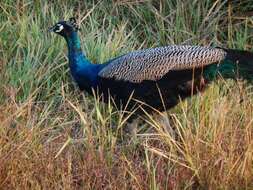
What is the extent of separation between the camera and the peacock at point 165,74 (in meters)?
4.83

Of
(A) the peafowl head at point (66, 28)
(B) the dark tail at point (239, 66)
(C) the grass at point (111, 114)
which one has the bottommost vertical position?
(C) the grass at point (111, 114)

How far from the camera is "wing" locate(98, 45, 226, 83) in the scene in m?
4.84

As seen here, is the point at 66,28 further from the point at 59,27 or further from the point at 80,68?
the point at 80,68

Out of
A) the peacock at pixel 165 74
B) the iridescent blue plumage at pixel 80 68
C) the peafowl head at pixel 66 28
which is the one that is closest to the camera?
the peacock at pixel 165 74

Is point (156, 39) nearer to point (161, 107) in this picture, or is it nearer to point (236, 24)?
point (236, 24)

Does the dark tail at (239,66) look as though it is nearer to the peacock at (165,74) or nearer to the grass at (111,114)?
the peacock at (165,74)

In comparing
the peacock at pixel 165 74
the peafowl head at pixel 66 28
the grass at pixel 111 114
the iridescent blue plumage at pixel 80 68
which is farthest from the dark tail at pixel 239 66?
the peafowl head at pixel 66 28

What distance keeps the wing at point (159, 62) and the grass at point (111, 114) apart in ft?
0.79

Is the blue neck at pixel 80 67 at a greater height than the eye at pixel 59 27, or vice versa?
the eye at pixel 59 27

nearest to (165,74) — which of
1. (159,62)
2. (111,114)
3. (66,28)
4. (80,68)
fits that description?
(159,62)

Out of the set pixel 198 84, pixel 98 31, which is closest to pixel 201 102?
pixel 198 84

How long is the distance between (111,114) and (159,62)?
0.44m

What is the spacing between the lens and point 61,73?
575 centimetres

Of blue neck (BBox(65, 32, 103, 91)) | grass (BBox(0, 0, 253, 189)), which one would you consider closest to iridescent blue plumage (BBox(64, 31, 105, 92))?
blue neck (BBox(65, 32, 103, 91))
